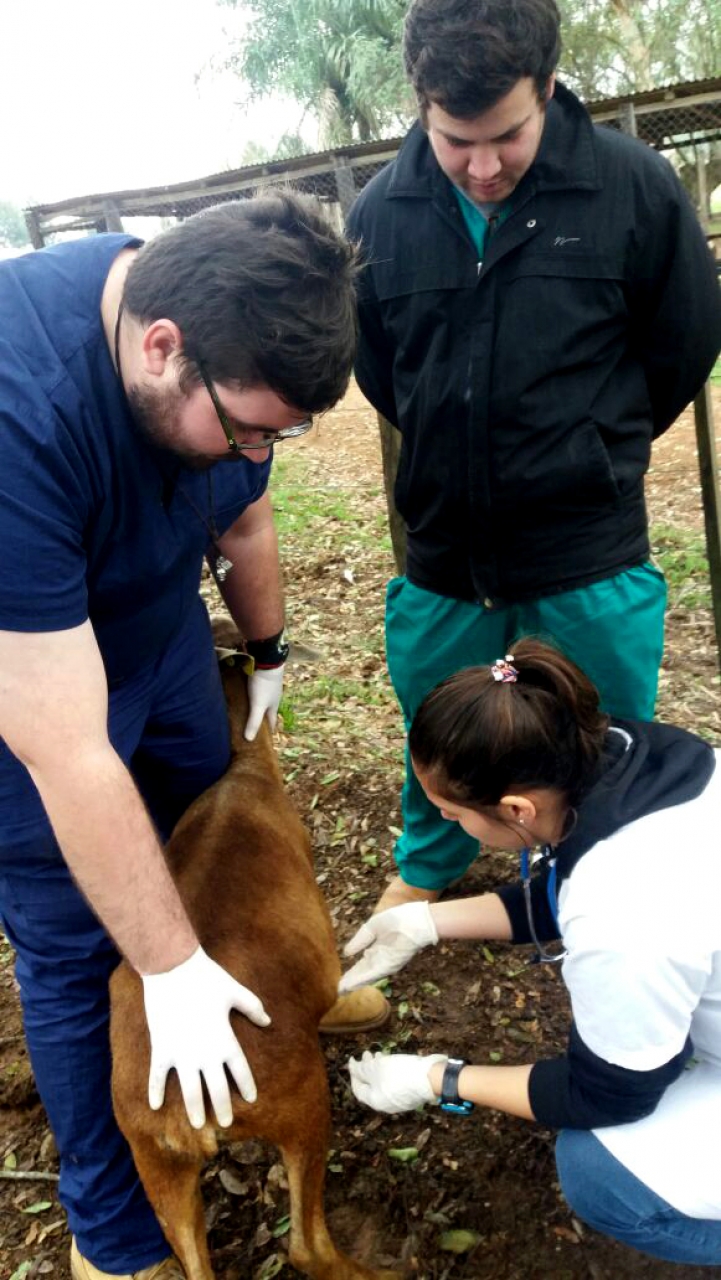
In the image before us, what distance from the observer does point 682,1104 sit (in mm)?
1945

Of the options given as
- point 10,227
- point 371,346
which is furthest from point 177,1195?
point 10,227

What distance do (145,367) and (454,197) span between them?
1171 millimetres

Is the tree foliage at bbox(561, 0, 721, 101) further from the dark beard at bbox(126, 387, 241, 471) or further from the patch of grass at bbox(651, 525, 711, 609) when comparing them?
the dark beard at bbox(126, 387, 241, 471)

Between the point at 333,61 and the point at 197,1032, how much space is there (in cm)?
2890

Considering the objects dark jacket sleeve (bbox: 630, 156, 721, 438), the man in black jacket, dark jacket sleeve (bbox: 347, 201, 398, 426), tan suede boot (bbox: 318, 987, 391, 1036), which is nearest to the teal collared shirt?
the man in black jacket

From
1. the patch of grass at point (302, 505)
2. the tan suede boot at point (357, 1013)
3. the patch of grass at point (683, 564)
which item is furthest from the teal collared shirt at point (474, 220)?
the patch of grass at point (302, 505)

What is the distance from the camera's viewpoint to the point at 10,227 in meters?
76.6

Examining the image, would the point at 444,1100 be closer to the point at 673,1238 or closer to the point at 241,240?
the point at 673,1238

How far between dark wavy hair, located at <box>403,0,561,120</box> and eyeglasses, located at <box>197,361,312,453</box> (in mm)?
915

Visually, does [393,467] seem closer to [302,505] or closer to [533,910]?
[533,910]

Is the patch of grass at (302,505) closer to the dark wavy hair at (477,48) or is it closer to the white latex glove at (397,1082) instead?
the dark wavy hair at (477,48)

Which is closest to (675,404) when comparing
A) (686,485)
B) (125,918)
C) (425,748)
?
(425,748)

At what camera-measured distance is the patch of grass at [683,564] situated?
210 inches

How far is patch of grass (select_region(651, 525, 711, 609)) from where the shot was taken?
5.32 meters
